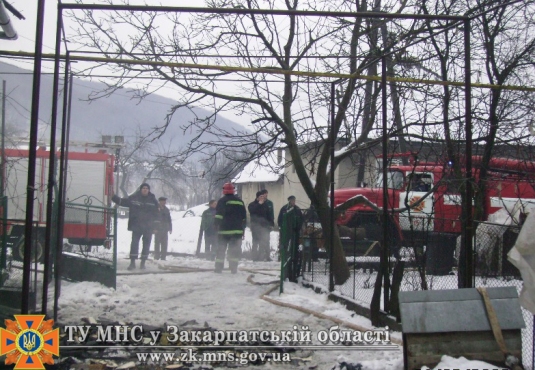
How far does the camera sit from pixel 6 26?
699 centimetres

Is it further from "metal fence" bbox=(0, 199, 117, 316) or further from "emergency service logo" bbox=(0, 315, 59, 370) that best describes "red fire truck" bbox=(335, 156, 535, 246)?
"emergency service logo" bbox=(0, 315, 59, 370)

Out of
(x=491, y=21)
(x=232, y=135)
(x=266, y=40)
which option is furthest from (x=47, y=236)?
(x=491, y=21)

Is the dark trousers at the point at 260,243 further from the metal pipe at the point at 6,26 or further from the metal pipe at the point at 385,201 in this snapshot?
the metal pipe at the point at 6,26

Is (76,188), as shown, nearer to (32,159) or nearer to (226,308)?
(226,308)

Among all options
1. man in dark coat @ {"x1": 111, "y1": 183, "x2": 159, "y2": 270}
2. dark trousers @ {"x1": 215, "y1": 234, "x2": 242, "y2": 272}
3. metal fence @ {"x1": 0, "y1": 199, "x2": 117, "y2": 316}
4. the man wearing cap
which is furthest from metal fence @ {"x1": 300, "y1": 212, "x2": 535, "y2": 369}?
the man wearing cap

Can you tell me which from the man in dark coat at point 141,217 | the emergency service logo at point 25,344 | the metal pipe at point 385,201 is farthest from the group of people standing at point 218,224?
the emergency service logo at point 25,344

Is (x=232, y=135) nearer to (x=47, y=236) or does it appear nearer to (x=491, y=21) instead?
(x=47, y=236)

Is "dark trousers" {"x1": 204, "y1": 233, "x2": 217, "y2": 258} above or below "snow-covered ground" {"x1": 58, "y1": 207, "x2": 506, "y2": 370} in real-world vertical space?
above

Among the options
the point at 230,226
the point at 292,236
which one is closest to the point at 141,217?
the point at 230,226

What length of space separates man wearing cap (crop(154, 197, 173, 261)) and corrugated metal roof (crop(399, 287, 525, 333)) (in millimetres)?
10045

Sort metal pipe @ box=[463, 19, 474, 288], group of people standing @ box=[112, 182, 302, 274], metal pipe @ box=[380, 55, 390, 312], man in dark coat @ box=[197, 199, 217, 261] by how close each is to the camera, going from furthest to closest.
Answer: man in dark coat @ box=[197, 199, 217, 261] < group of people standing @ box=[112, 182, 302, 274] < metal pipe @ box=[380, 55, 390, 312] < metal pipe @ box=[463, 19, 474, 288]

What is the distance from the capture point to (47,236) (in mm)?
5781

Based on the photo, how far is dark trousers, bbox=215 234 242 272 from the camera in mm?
11312

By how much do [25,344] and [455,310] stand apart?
3.88 meters
